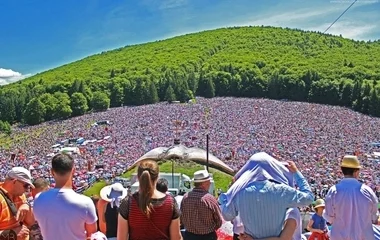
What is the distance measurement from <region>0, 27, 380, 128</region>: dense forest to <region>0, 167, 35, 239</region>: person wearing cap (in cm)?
7178

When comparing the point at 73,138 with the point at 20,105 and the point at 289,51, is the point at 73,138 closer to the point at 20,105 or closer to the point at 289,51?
the point at 20,105

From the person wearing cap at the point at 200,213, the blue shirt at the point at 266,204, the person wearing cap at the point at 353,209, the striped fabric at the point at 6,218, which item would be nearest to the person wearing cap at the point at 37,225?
the striped fabric at the point at 6,218

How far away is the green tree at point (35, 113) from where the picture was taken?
76062 millimetres

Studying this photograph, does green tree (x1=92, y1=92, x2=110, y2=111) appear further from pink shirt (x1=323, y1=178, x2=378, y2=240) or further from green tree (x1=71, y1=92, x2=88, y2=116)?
pink shirt (x1=323, y1=178, x2=378, y2=240)

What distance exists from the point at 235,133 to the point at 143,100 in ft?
147

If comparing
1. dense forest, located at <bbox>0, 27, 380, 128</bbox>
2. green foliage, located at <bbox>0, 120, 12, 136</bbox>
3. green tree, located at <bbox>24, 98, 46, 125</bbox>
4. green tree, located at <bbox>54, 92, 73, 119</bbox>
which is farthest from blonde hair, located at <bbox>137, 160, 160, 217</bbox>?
green tree, located at <bbox>54, 92, 73, 119</bbox>

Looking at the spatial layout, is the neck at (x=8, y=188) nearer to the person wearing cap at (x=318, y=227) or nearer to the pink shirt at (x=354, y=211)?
the pink shirt at (x=354, y=211)

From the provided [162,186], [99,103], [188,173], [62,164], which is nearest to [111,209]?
[162,186]

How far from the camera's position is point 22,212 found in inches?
135

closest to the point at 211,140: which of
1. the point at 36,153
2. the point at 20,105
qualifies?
the point at 36,153

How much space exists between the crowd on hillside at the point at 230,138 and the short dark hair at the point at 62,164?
693 inches

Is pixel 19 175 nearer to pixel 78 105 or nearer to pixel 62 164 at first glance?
pixel 62 164

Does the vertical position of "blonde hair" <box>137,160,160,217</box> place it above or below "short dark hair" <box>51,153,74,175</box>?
below

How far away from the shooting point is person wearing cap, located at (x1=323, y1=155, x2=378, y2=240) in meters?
3.27
